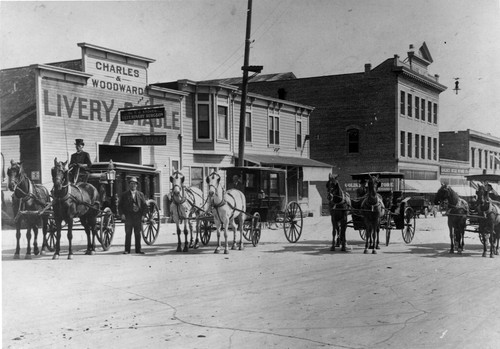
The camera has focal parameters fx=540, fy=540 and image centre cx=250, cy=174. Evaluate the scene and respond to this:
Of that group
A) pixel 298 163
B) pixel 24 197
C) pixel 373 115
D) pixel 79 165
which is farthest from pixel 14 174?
pixel 373 115

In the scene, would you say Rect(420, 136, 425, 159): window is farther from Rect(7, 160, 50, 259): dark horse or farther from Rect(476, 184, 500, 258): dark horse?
Rect(7, 160, 50, 259): dark horse

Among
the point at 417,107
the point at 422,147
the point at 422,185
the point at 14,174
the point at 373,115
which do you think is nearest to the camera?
the point at 14,174

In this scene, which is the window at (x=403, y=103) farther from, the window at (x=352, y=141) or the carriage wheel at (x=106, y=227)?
the carriage wheel at (x=106, y=227)

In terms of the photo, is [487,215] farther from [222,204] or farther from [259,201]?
[222,204]

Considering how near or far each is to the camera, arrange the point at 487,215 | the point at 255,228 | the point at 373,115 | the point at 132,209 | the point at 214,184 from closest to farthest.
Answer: the point at 487,215, the point at 214,184, the point at 132,209, the point at 255,228, the point at 373,115

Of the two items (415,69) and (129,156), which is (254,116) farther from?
(415,69)

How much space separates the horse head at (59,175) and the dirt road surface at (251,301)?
1724mm

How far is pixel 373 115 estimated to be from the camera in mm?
43219

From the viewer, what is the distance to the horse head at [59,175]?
12.1 m

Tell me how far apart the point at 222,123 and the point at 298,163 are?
647 cm

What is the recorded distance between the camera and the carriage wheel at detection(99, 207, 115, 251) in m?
14.2

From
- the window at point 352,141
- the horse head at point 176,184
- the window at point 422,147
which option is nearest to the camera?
the horse head at point 176,184

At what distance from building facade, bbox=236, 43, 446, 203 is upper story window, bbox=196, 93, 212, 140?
15.6 m

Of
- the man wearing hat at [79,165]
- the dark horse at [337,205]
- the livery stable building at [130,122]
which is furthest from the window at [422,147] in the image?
the man wearing hat at [79,165]
